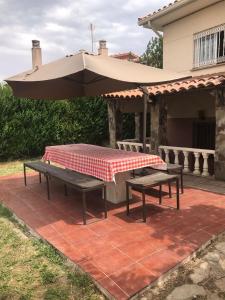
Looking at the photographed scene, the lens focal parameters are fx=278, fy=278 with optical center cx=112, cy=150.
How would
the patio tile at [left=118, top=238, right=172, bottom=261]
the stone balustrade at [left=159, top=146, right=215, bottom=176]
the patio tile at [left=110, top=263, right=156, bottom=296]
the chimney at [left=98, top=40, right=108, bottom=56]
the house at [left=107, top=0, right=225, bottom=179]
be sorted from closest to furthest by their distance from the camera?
1. the patio tile at [left=110, top=263, right=156, bottom=296]
2. the patio tile at [left=118, top=238, right=172, bottom=261]
3. the stone balustrade at [left=159, top=146, right=215, bottom=176]
4. the house at [left=107, top=0, right=225, bottom=179]
5. the chimney at [left=98, top=40, right=108, bottom=56]

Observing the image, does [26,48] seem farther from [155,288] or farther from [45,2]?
[155,288]

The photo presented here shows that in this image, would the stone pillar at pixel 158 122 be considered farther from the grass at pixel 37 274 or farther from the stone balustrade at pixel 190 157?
the grass at pixel 37 274

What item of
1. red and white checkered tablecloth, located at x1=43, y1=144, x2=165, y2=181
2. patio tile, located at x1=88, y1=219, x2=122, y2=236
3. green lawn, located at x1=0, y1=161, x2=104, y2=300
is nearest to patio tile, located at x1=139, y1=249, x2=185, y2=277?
green lawn, located at x1=0, y1=161, x2=104, y2=300

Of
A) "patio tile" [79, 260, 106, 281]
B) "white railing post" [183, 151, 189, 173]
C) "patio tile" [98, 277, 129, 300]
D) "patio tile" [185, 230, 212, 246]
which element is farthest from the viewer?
"white railing post" [183, 151, 189, 173]

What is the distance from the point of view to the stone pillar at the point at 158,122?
9.49 metres

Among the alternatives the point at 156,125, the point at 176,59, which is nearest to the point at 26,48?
the point at 176,59

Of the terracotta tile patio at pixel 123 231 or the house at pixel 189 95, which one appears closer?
the terracotta tile patio at pixel 123 231

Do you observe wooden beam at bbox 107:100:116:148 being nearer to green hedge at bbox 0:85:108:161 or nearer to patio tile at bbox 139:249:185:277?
green hedge at bbox 0:85:108:161

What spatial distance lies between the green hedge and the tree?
5378 millimetres

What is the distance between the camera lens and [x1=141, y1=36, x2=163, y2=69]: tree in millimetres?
17656

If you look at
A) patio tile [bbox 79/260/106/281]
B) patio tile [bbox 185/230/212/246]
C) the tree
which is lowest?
patio tile [bbox 79/260/106/281]

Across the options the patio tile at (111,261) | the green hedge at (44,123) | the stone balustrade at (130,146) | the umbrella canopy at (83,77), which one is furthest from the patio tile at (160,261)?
the green hedge at (44,123)

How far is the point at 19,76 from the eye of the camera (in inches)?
213

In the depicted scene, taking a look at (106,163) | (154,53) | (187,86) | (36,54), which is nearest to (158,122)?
(187,86)
